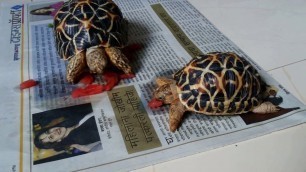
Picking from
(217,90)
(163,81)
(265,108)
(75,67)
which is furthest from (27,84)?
(265,108)

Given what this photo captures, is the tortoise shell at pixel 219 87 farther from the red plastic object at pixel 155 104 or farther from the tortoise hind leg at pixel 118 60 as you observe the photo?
the tortoise hind leg at pixel 118 60

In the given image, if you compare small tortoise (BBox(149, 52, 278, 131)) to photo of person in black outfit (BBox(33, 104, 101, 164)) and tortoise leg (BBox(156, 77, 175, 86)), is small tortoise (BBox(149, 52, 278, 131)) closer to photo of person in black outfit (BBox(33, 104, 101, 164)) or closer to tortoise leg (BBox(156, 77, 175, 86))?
tortoise leg (BBox(156, 77, 175, 86))

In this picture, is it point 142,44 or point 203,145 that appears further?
point 142,44

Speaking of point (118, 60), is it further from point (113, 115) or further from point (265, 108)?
point (265, 108)

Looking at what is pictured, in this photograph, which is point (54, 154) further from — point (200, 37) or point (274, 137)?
point (200, 37)

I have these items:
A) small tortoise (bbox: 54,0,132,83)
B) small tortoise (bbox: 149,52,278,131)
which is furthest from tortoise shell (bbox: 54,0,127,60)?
small tortoise (bbox: 149,52,278,131)

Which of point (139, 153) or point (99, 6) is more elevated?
point (99, 6)

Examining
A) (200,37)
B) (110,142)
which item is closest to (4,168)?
(110,142)
